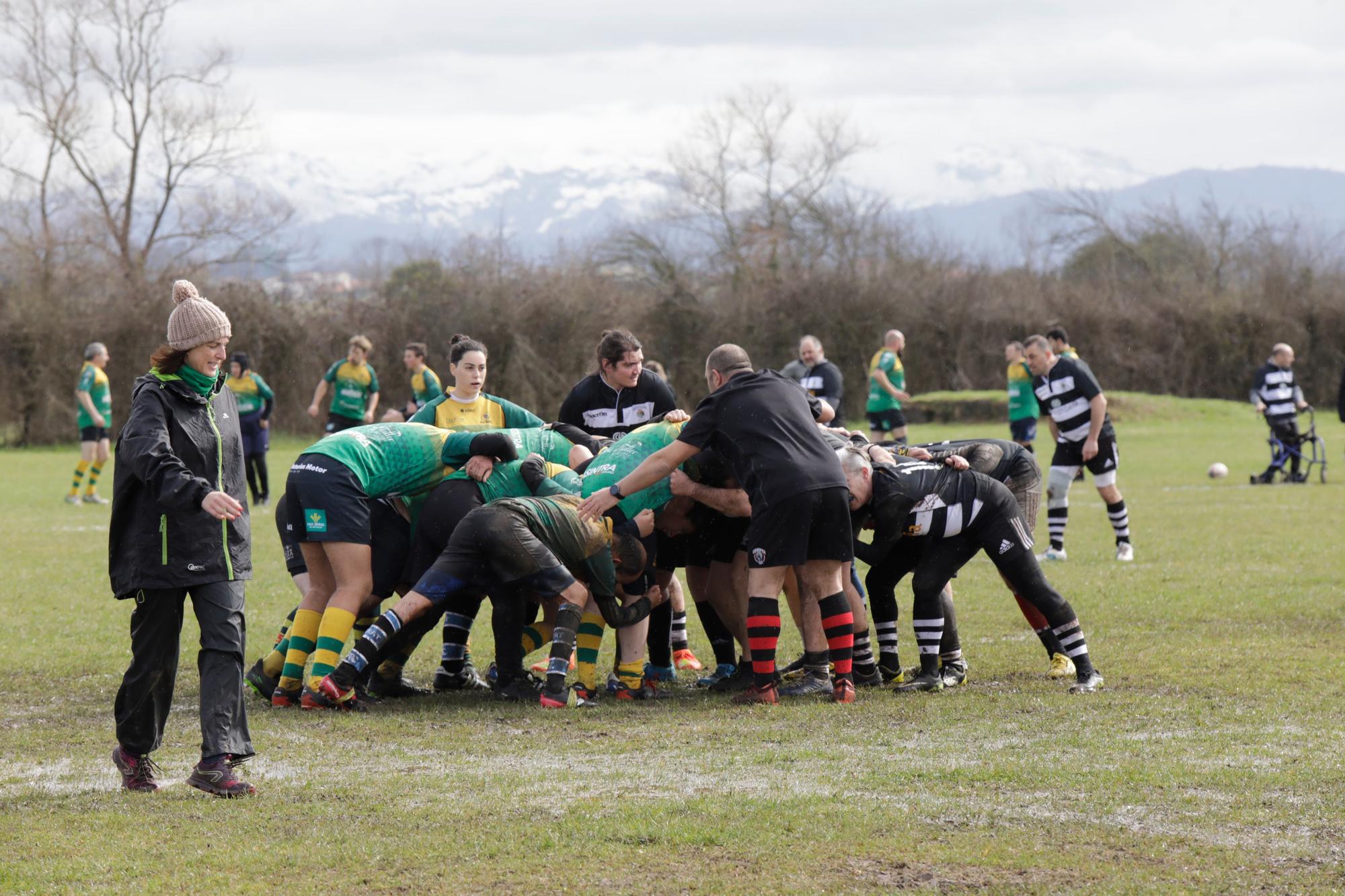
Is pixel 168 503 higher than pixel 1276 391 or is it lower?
lower

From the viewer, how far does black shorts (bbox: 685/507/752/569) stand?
7.45 meters

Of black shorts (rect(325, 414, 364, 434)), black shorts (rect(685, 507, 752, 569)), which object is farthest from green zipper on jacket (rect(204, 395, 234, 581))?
black shorts (rect(325, 414, 364, 434))

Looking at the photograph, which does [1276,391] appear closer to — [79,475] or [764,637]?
[764,637]

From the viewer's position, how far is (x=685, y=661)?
8000 mm

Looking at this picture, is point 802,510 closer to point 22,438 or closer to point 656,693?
point 656,693

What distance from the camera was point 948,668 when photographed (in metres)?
7.24

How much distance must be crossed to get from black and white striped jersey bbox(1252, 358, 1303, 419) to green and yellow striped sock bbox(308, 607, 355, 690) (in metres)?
14.7

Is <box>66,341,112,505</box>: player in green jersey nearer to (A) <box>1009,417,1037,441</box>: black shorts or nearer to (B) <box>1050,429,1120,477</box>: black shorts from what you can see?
(A) <box>1009,417,1037,441</box>: black shorts

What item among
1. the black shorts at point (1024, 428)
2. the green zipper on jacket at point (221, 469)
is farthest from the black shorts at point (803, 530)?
the black shorts at point (1024, 428)

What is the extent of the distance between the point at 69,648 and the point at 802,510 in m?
4.71

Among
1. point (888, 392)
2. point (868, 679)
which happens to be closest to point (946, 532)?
point (868, 679)

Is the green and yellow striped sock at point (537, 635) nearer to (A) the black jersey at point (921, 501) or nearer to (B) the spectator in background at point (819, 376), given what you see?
(A) the black jersey at point (921, 501)

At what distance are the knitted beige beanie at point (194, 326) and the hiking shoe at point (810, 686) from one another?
329 centimetres

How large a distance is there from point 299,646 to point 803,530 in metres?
2.60
